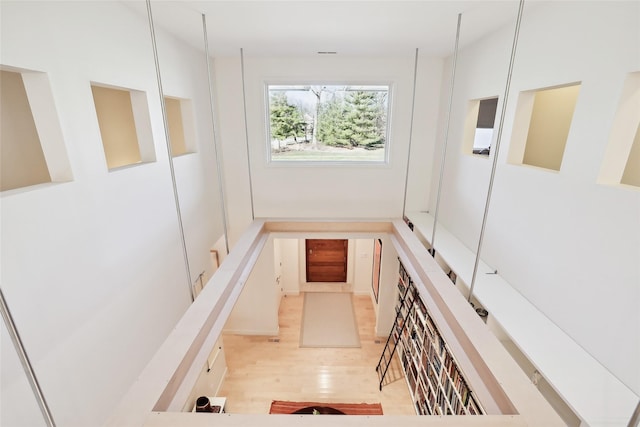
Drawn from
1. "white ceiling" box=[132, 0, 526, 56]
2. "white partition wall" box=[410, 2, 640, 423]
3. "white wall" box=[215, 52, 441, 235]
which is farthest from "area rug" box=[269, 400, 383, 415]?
"white ceiling" box=[132, 0, 526, 56]

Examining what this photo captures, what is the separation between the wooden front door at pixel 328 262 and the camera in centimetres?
836

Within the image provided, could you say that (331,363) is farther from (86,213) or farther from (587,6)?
(587,6)

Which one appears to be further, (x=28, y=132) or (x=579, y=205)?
(x=28, y=132)

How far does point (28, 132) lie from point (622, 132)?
4.34 m

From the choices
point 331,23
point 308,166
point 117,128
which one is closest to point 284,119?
point 308,166

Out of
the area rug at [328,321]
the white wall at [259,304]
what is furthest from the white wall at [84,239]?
the area rug at [328,321]

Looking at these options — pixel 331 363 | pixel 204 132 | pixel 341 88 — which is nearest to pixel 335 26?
pixel 341 88

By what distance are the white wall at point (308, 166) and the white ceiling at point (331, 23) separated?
0.55 meters

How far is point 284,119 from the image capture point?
5.13m

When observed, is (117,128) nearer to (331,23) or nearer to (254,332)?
(331,23)

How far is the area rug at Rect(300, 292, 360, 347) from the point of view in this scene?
6250 millimetres

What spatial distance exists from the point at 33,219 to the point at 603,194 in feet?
11.5

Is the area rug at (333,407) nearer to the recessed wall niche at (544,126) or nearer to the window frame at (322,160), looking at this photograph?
the window frame at (322,160)

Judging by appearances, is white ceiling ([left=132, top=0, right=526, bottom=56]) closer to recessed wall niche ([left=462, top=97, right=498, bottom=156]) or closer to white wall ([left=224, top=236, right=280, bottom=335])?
recessed wall niche ([left=462, top=97, right=498, bottom=156])
